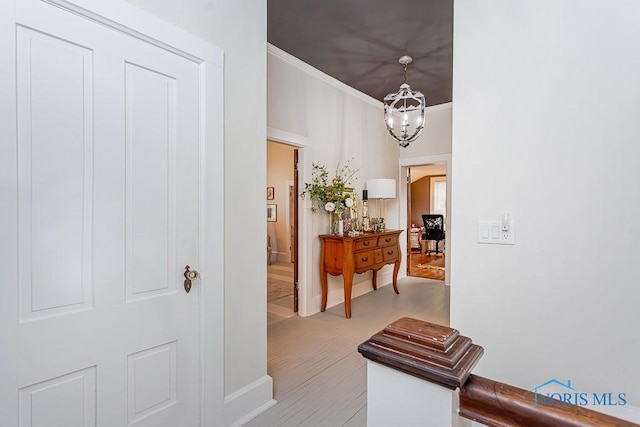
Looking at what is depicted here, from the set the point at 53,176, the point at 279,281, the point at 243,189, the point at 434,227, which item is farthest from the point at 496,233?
the point at 434,227

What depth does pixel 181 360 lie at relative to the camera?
63.0 inches

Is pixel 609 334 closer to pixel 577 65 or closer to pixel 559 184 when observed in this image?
pixel 559 184

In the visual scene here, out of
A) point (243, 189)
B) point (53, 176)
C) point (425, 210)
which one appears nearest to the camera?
point (53, 176)

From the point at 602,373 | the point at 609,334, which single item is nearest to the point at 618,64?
the point at 609,334

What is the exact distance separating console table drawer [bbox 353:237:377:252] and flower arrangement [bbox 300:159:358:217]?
1.57ft

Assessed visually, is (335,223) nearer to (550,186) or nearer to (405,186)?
(405,186)

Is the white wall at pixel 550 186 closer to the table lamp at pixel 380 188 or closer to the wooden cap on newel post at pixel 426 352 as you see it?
the wooden cap on newel post at pixel 426 352

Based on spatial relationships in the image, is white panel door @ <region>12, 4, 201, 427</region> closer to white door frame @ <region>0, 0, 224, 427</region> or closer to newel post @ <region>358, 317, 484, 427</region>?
white door frame @ <region>0, 0, 224, 427</region>

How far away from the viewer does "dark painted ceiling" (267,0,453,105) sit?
262 cm

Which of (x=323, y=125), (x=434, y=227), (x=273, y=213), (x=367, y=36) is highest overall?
(x=367, y=36)

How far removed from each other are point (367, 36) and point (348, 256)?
233 centimetres

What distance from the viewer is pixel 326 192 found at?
3.99 meters

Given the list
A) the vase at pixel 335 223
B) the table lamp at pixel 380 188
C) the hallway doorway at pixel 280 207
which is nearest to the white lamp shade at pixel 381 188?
the table lamp at pixel 380 188

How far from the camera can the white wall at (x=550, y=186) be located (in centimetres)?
130
